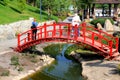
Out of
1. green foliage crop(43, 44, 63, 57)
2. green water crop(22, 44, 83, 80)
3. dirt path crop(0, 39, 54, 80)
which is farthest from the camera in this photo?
green foliage crop(43, 44, 63, 57)

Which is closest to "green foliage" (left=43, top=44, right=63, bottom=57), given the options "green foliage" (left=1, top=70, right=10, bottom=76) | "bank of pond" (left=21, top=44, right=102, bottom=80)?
"bank of pond" (left=21, top=44, right=102, bottom=80)

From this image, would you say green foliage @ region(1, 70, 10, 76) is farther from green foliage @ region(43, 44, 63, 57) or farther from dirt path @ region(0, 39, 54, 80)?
green foliage @ region(43, 44, 63, 57)

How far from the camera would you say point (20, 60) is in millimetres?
24766

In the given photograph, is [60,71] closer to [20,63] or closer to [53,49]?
[20,63]

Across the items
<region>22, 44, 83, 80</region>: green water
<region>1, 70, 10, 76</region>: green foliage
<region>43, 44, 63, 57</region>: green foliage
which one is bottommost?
<region>22, 44, 83, 80</region>: green water

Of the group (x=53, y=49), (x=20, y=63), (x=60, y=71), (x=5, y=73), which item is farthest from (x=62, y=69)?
(x=53, y=49)

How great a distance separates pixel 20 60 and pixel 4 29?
10.9 meters

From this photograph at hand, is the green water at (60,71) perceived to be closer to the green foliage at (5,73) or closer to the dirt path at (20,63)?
the dirt path at (20,63)

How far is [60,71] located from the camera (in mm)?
24703

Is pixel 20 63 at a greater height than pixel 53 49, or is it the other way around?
pixel 20 63

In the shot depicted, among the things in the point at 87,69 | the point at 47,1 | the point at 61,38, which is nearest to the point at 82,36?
the point at 61,38

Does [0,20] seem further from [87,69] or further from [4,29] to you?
[87,69]

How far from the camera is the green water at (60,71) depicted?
74.6 ft

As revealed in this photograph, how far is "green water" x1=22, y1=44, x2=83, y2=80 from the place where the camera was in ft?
74.6
